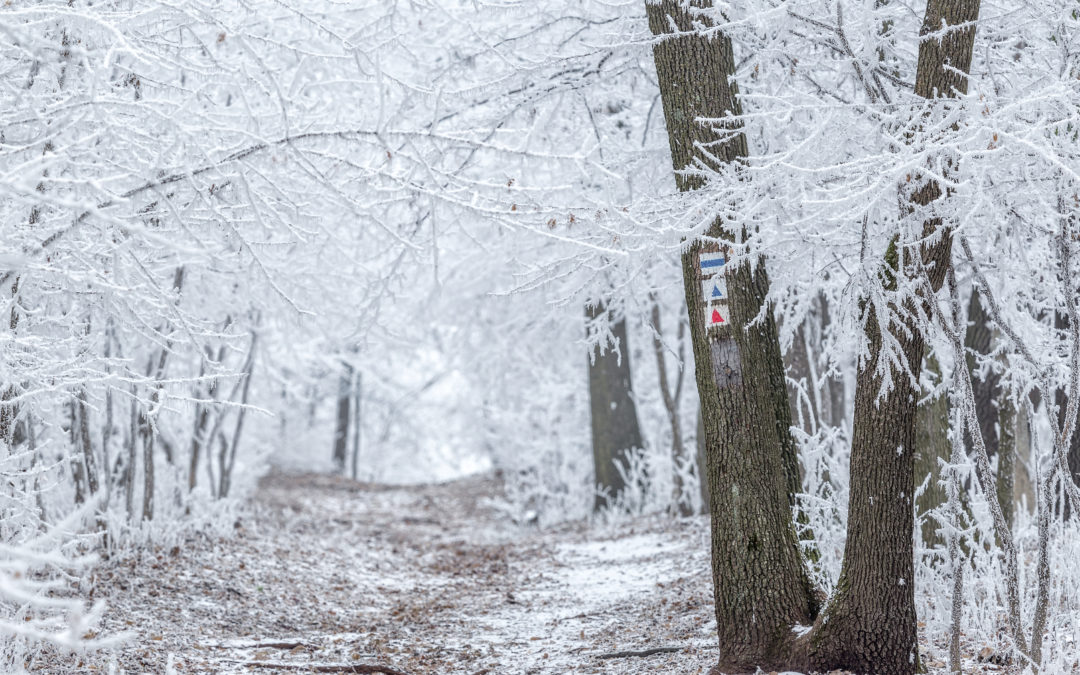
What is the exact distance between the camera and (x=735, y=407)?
4734mm

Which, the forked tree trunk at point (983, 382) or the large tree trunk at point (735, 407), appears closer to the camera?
the large tree trunk at point (735, 407)

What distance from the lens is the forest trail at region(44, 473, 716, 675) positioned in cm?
551

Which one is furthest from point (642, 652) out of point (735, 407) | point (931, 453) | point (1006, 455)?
point (1006, 455)

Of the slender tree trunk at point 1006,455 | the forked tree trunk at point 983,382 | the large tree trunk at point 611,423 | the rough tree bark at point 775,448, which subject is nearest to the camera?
the rough tree bark at point 775,448

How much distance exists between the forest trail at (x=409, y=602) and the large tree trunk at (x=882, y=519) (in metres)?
0.99

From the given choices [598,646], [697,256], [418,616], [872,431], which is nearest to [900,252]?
[872,431]

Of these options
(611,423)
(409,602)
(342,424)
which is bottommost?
(409,602)

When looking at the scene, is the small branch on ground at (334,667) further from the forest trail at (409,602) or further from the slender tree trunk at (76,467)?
the slender tree trunk at (76,467)

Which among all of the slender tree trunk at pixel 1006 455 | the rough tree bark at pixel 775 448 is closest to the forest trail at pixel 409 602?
the rough tree bark at pixel 775 448

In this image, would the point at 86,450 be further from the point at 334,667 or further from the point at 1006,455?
the point at 1006,455

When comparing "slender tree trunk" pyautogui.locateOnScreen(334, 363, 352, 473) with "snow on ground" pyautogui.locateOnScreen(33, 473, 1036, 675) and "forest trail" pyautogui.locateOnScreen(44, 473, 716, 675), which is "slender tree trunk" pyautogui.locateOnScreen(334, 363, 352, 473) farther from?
"snow on ground" pyautogui.locateOnScreen(33, 473, 1036, 675)

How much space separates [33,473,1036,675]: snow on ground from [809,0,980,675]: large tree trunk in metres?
0.56

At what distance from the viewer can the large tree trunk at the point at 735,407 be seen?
4633mm

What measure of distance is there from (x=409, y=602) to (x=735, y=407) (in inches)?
176
